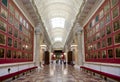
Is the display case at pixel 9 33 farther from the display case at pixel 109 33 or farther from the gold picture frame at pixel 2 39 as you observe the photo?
the display case at pixel 109 33

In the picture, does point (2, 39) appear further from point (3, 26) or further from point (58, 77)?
A: point (58, 77)

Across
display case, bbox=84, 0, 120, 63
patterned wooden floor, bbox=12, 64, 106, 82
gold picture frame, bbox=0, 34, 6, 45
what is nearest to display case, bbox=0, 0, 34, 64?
gold picture frame, bbox=0, 34, 6, 45

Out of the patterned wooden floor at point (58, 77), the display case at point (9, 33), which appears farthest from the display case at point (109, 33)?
the display case at point (9, 33)

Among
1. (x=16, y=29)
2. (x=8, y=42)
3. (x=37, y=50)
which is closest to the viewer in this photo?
(x=8, y=42)

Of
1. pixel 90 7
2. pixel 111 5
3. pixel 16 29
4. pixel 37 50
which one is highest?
pixel 90 7

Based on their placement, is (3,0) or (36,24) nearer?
Result: (3,0)

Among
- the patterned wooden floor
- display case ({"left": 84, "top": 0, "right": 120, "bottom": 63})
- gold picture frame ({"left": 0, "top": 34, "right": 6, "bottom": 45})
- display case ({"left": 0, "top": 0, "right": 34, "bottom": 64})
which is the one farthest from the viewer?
the patterned wooden floor

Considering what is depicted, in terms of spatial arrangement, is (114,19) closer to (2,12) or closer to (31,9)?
(2,12)

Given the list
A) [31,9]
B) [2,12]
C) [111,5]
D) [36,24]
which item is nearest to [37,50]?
[36,24]

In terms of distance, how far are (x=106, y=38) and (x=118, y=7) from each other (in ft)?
8.67

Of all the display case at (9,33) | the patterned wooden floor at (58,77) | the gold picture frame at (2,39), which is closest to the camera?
the gold picture frame at (2,39)

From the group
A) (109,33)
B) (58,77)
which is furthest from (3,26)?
(109,33)

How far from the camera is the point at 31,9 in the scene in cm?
1534

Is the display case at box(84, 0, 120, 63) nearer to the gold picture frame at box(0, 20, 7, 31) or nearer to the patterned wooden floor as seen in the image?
the patterned wooden floor
